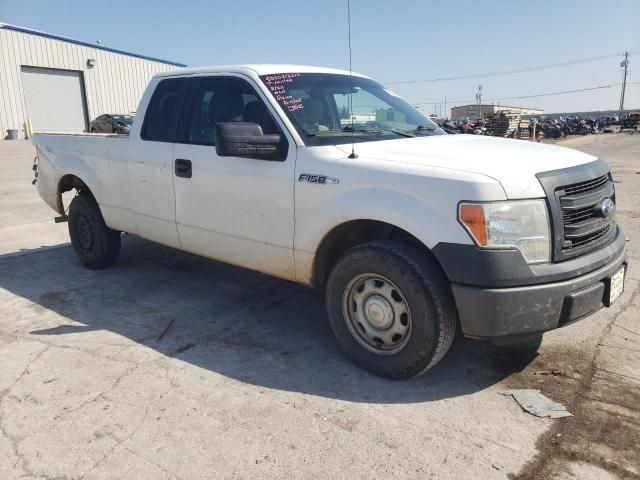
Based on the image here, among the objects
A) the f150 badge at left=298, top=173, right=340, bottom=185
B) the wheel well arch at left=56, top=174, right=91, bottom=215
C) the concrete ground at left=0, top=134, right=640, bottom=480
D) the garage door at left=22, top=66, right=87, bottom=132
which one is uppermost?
the garage door at left=22, top=66, right=87, bottom=132

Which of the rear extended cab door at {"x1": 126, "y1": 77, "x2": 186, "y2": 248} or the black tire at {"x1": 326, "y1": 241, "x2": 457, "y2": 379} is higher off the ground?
the rear extended cab door at {"x1": 126, "y1": 77, "x2": 186, "y2": 248}

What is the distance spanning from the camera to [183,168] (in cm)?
425

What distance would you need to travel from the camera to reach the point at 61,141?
18.6ft

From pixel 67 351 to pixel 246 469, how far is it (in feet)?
6.33

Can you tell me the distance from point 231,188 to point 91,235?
2.45 m

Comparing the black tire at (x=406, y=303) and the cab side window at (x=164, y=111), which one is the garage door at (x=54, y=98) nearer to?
the cab side window at (x=164, y=111)

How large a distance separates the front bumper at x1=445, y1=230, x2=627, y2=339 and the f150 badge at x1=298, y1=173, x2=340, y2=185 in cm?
99

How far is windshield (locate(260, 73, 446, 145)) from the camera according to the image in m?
3.73

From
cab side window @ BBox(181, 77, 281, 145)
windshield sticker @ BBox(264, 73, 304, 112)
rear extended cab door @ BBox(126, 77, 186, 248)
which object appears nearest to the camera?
windshield sticker @ BBox(264, 73, 304, 112)

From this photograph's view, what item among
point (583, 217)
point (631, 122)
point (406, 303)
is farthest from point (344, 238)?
point (631, 122)

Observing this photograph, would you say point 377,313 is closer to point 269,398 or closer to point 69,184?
point 269,398

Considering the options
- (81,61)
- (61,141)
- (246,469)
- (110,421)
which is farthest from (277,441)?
(81,61)

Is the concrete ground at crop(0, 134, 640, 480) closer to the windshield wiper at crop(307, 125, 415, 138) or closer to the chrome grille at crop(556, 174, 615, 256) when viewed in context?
the chrome grille at crop(556, 174, 615, 256)

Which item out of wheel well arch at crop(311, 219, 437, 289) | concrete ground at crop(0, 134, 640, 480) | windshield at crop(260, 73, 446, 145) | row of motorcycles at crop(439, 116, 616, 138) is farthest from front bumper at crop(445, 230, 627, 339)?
row of motorcycles at crop(439, 116, 616, 138)
